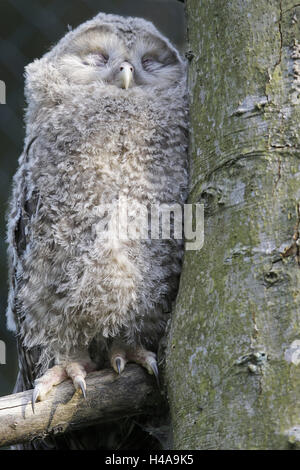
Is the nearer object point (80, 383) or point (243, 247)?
point (243, 247)

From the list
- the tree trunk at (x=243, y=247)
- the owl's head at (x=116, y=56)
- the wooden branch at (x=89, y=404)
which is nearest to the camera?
the tree trunk at (x=243, y=247)

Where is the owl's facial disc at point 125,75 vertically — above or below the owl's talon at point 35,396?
above

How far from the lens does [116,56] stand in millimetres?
2139

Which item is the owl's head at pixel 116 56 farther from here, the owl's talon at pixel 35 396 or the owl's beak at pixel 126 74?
the owl's talon at pixel 35 396

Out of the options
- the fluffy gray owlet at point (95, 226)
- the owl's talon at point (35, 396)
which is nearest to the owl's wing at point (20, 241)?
the fluffy gray owlet at point (95, 226)

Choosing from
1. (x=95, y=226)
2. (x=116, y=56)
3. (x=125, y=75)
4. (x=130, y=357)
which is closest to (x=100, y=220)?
(x=95, y=226)

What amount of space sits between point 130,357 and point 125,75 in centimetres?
73

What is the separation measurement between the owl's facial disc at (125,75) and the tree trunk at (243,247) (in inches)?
13.9

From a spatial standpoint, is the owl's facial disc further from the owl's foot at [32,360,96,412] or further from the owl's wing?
the owl's foot at [32,360,96,412]

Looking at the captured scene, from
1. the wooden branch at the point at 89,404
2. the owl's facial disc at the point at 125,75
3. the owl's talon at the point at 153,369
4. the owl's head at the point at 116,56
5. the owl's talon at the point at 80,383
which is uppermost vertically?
Answer: the owl's head at the point at 116,56

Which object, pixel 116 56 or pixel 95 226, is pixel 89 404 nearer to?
pixel 95 226

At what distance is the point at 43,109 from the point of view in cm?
202

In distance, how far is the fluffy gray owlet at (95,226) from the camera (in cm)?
175

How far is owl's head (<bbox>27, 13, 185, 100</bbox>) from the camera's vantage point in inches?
81.2
